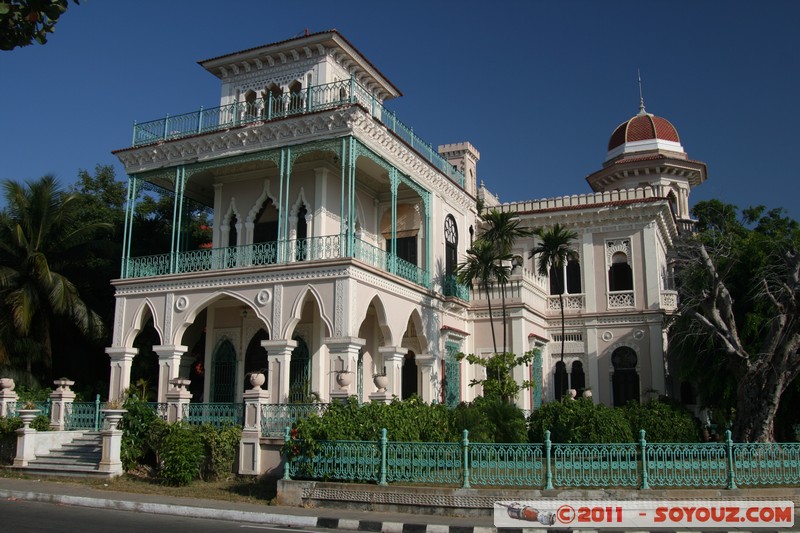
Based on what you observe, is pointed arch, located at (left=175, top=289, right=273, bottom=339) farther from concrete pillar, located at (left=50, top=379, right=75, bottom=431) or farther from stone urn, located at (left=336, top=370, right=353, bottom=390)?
stone urn, located at (left=336, top=370, right=353, bottom=390)

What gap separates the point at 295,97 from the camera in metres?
20.3

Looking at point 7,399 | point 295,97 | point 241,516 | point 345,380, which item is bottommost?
point 241,516

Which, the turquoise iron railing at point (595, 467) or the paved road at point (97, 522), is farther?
the turquoise iron railing at point (595, 467)

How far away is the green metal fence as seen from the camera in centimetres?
1101

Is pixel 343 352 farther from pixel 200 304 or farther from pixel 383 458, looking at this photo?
pixel 383 458

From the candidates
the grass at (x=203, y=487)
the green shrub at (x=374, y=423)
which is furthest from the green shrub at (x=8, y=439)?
the green shrub at (x=374, y=423)

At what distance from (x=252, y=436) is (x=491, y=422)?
17.2ft

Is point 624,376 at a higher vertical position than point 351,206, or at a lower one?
lower

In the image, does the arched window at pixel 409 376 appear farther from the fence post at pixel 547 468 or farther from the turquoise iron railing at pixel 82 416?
the fence post at pixel 547 468

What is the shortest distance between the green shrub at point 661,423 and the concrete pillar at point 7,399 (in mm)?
14382

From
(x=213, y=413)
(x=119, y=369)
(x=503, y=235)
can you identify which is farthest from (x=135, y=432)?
(x=503, y=235)

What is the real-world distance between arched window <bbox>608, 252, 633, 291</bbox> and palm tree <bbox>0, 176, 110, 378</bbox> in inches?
641

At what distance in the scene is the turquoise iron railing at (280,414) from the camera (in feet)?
48.4

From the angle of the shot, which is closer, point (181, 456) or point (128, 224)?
point (181, 456)
